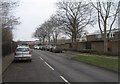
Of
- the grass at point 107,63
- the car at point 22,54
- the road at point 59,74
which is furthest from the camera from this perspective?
the car at point 22,54

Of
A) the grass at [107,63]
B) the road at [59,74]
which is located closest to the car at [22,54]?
the grass at [107,63]

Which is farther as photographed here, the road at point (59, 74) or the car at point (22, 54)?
the car at point (22, 54)

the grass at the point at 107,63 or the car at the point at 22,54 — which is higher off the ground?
the car at the point at 22,54

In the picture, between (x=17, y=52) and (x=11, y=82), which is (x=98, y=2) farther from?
(x=11, y=82)

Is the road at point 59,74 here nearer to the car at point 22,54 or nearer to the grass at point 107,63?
the grass at point 107,63

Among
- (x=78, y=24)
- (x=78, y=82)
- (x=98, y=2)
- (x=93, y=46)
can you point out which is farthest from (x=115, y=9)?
(x=78, y=82)

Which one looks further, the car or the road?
the car

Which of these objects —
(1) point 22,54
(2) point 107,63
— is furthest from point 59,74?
(1) point 22,54

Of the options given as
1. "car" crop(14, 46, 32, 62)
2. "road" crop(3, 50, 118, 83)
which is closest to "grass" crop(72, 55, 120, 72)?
"road" crop(3, 50, 118, 83)

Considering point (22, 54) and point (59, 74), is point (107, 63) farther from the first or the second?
point (22, 54)

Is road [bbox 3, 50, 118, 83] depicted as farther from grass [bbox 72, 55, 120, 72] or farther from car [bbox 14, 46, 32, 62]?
car [bbox 14, 46, 32, 62]

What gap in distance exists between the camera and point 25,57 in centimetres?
2512

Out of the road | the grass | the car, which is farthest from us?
the car

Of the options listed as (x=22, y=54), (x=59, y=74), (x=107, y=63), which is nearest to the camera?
(x=59, y=74)
